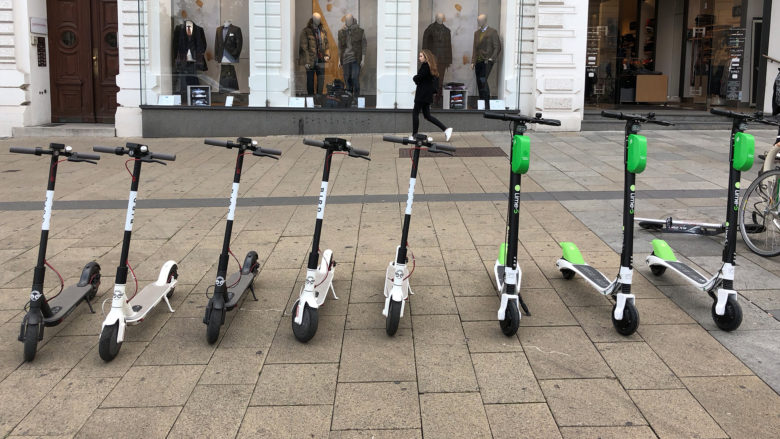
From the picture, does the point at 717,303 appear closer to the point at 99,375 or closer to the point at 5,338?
the point at 99,375

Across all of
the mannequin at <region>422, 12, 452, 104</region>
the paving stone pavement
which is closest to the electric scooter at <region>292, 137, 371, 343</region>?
the paving stone pavement

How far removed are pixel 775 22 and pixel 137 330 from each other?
17.9 meters

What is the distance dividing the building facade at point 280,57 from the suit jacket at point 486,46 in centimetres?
3

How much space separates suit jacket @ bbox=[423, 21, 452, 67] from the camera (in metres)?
17.7

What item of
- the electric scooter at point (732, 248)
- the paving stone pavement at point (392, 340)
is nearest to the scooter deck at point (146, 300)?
the paving stone pavement at point (392, 340)

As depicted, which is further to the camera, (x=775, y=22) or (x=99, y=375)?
(x=775, y=22)

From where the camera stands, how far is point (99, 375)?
15.4 feet

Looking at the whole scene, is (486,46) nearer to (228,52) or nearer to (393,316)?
(228,52)

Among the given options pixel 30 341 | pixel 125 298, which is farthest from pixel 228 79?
pixel 30 341

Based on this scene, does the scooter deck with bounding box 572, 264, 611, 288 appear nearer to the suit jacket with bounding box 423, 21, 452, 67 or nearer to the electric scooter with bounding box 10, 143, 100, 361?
the electric scooter with bounding box 10, 143, 100, 361

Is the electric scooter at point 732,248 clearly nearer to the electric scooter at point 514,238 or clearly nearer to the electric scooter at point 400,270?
the electric scooter at point 514,238

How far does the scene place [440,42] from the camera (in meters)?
17.8

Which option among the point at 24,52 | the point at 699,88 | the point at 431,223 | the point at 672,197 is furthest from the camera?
the point at 699,88

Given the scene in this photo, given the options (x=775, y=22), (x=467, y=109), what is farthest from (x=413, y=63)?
(x=775, y=22)
